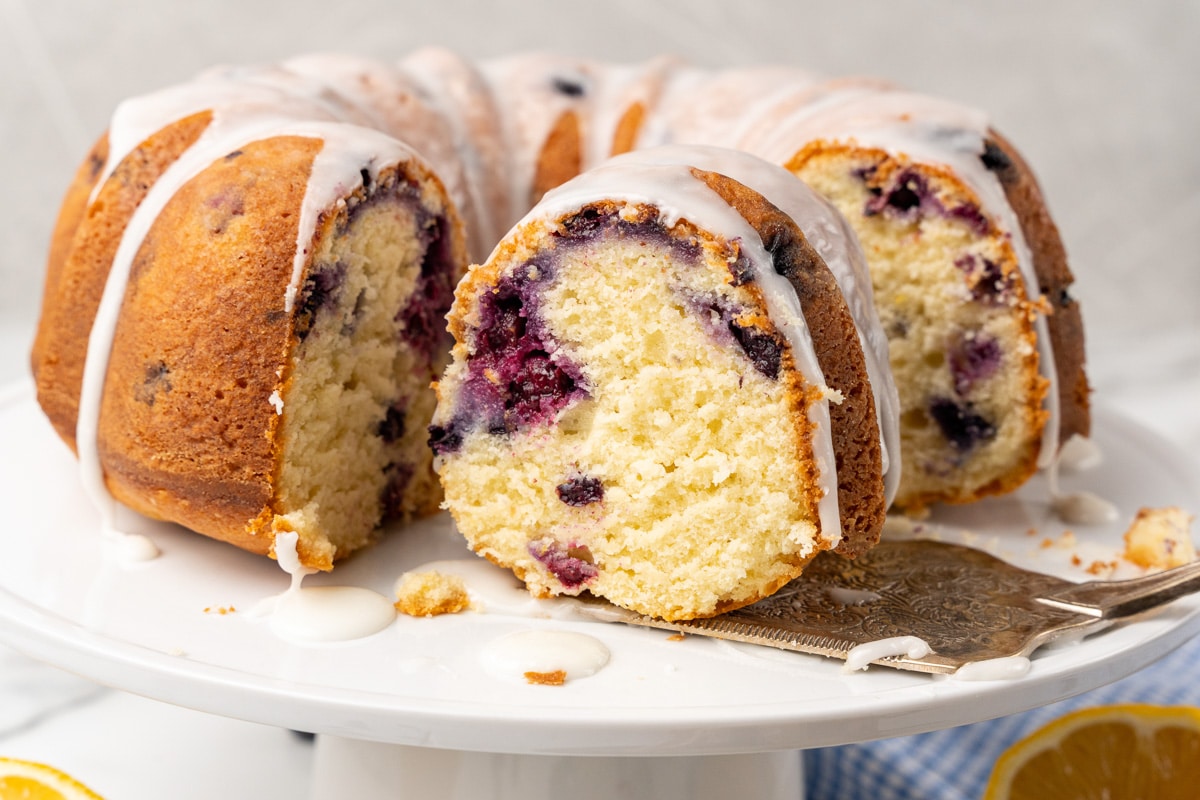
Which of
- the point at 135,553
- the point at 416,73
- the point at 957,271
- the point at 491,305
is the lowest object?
the point at 135,553

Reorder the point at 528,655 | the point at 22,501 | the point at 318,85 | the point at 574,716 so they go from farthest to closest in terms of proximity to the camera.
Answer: the point at 318,85
the point at 22,501
the point at 528,655
the point at 574,716

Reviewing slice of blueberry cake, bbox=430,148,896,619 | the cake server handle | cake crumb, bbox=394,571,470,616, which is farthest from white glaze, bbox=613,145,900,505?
→ cake crumb, bbox=394,571,470,616

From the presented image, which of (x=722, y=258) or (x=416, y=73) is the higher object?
(x=416, y=73)

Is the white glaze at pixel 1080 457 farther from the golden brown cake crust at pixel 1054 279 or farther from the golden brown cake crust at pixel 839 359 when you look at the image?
the golden brown cake crust at pixel 839 359

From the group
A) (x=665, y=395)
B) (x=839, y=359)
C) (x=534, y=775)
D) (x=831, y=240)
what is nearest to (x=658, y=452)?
(x=665, y=395)

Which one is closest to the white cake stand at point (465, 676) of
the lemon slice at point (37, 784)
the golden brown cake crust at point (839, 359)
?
the golden brown cake crust at point (839, 359)

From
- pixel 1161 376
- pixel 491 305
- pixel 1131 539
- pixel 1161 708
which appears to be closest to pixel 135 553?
pixel 491 305

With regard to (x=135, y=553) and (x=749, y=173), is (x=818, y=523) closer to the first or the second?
(x=749, y=173)
